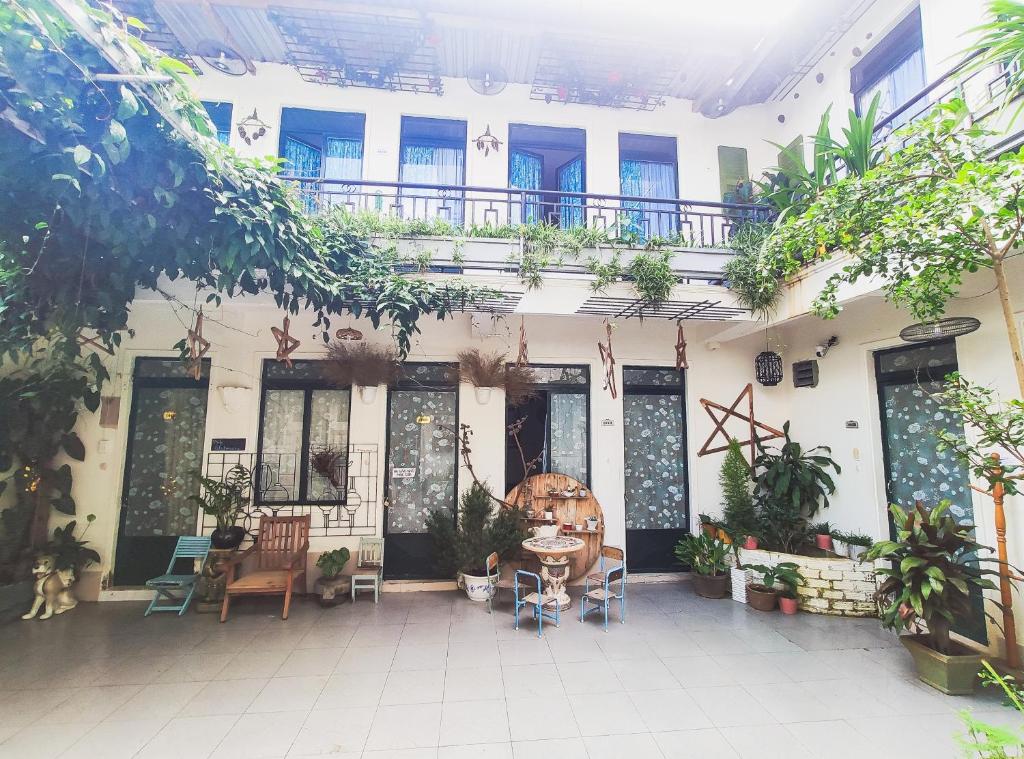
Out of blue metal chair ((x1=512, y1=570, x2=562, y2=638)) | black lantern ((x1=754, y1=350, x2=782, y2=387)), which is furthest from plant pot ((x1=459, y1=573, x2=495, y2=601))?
black lantern ((x1=754, y1=350, x2=782, y2=387))

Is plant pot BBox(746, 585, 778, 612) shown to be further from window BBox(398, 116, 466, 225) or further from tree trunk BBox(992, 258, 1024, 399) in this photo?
window BBox(398, 116, 466, 225)

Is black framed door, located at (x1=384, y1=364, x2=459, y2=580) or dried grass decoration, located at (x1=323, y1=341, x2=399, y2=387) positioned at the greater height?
dried grass decoration, located at (x1=323, y1=341, x2=399, y2=387)

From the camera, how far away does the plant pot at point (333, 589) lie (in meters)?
4.87

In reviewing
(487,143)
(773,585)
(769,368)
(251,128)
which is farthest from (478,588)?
(251,128)

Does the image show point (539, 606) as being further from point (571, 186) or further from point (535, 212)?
point (571, 186)

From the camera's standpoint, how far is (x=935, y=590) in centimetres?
321

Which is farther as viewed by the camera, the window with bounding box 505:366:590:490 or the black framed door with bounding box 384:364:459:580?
the window with bounding box 505:366:590:490

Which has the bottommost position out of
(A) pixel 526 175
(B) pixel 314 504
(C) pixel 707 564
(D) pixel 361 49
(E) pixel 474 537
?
(C) pixel 707 564

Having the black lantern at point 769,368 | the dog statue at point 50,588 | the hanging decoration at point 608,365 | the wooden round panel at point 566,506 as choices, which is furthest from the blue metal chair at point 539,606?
the dog statue at point 50,588

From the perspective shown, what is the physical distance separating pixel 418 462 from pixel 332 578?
61.3 inches

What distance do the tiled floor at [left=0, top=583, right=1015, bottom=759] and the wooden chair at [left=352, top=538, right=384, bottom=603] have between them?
0.44 meters

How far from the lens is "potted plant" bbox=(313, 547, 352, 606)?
4.88 meters

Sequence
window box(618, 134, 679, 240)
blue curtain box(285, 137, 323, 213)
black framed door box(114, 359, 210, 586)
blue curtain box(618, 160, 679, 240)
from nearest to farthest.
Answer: black framed door box(114, 359, 210, 586), blue curtain box(285, 137, 323, 213), blue curtain box(618, 160, 679, 240), window box(618, 134, 679, 240)

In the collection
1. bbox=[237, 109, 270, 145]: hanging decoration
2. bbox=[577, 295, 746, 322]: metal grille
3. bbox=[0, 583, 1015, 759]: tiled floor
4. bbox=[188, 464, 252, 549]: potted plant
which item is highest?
bbox=[237, 109, 270, 145]: hanging decoration
